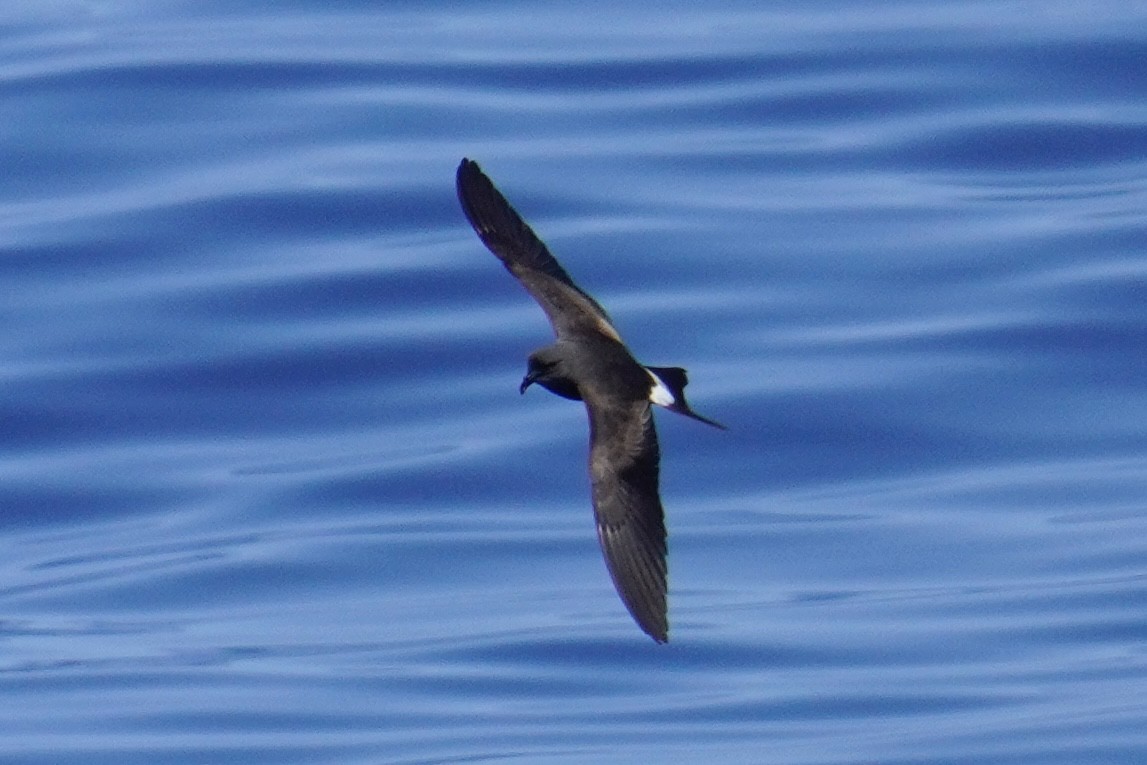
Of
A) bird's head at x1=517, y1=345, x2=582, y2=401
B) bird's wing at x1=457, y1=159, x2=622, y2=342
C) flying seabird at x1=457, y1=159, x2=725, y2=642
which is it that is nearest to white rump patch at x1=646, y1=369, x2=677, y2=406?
flying seabird at x1=457, y1=159, x2=725, y2=642

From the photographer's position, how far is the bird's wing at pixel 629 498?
7973mm

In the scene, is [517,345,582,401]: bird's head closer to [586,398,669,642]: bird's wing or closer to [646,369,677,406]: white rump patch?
[586,398,669,642]: bird's wing

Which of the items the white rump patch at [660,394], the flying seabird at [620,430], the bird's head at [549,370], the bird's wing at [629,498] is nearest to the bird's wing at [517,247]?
the flying seabird at [620,430]

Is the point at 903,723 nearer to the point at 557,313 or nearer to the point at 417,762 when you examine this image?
the point at 417,762

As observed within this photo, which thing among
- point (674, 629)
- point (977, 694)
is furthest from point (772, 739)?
point (674, 629)

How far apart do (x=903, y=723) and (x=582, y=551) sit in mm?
2941

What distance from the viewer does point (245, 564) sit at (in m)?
13.9

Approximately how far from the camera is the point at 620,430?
8391 mm

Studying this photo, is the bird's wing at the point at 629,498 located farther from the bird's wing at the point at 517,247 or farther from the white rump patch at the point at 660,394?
the bird's wing at the point at 517,247

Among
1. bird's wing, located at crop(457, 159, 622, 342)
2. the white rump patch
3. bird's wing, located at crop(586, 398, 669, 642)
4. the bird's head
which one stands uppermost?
bird's wing, located at crop(457, 159, 622, 342)

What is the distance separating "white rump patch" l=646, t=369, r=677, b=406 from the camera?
830 cm

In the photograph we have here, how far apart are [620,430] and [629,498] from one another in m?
0.24

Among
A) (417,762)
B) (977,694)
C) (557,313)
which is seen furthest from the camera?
(977,694)

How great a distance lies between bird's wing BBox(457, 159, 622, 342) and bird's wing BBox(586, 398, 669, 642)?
2.92ft
